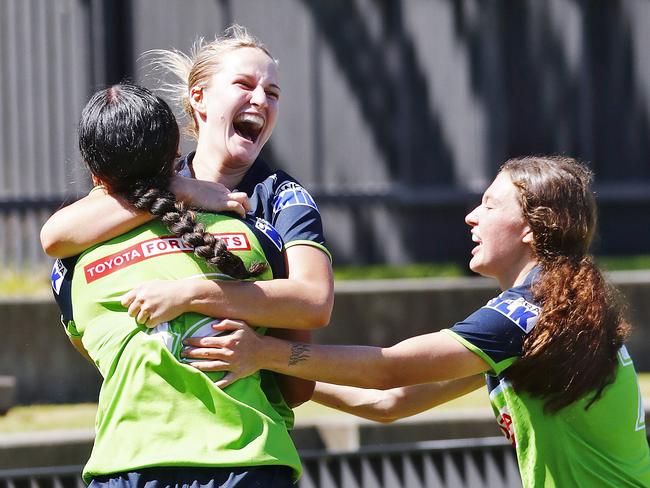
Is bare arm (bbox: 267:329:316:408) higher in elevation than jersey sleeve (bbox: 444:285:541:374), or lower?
lower

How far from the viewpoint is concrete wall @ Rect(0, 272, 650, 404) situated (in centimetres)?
718

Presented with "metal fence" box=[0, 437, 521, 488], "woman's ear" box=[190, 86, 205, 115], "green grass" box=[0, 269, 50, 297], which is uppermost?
"woman's ear" box=[190, 86, 205, 115]

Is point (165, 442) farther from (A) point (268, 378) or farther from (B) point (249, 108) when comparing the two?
(B) point (249, 108)

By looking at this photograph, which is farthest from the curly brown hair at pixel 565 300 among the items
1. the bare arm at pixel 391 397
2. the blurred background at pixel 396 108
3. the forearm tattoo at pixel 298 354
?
the blurred background at pixel 396 108

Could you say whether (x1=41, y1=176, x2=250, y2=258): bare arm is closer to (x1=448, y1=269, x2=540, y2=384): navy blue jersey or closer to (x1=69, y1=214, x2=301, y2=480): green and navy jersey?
(x1=69, y1=214, x2=301, y2=480): green and navy jersey

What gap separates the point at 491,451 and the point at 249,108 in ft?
8.42

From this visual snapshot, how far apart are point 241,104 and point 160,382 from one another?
0.85 m

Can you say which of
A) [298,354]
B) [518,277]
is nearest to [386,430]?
[518,277]

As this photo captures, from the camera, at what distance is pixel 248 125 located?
3076 mm

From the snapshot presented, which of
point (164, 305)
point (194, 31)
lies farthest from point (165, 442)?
point (194, 31)

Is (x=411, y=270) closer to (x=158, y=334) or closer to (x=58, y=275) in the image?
(x=58, y=275)

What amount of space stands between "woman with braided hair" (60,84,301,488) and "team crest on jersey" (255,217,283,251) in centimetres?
2

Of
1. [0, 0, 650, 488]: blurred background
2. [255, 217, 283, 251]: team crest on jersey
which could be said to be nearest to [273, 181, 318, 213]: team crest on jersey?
[255, 217, 283, 251]: team crest on jersey

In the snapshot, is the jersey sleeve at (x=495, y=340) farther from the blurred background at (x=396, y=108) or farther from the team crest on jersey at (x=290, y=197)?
the blurred background at (x=396, y=108)
